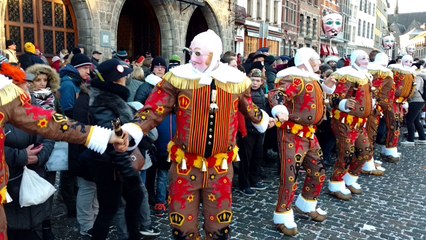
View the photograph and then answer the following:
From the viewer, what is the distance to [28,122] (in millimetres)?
2279

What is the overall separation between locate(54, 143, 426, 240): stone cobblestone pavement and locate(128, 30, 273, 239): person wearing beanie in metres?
1.23

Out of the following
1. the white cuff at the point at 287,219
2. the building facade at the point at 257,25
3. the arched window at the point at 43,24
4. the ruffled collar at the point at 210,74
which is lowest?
the white cuff at the point at 287,219

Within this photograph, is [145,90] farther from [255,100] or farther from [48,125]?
[48,125]

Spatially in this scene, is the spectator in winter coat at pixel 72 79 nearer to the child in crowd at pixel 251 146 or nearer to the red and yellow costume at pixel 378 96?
the child in crowd at pixel 251 146

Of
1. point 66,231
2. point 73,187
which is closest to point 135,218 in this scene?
point 66,231

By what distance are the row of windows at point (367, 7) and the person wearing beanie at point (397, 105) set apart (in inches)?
1749

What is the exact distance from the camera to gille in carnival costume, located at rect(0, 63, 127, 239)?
2.21 metres

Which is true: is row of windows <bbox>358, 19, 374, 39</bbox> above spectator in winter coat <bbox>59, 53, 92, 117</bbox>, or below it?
above

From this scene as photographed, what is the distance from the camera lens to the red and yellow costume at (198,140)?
9.73ft

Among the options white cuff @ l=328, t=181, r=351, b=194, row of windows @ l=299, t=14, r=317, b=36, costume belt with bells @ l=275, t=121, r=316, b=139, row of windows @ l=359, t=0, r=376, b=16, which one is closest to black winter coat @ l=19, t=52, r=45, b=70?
costume belt with bells @ l=275, t=121, r=316, b=139

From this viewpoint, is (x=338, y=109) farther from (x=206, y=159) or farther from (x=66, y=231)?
(x=66, y=231)

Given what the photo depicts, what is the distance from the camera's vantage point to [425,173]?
695 centimetres

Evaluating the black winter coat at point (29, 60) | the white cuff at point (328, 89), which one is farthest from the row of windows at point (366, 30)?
the white cuff at point (328, 89)

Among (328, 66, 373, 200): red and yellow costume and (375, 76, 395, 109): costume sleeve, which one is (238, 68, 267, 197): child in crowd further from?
(375, 76, 395, 109): costume sleeve
